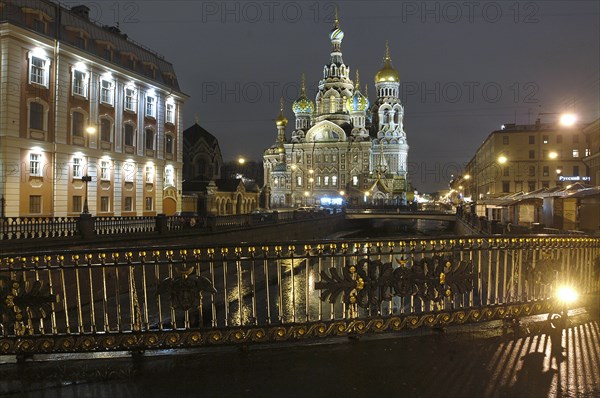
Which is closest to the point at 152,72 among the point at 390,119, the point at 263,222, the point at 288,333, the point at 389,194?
the point at 263,222

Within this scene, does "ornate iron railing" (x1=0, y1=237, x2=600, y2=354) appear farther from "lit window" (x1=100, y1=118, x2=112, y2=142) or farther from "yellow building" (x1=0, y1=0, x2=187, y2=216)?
"lit window" (x1=100, y1=118, x2=112, y2=142)

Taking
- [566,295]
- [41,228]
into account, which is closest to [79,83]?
[41,228]

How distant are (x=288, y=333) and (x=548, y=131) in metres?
72.6

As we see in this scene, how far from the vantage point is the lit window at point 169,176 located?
41200 millimetres

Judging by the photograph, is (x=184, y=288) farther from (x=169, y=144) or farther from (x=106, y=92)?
(x=169, y=144)

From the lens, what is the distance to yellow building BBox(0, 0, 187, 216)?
25.6m

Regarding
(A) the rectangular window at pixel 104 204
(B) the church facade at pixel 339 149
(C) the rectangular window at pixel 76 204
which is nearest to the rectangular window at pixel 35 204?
(C) the rectangular window at pixel 76 204

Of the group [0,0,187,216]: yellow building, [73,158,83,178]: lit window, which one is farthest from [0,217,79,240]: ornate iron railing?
[73,158,83,178]: lit window

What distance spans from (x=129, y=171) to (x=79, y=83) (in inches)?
305

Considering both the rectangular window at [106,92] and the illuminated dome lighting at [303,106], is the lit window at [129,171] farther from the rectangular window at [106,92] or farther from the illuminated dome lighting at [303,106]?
the illuminated dome lighting at [303,106]

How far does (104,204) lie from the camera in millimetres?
33156

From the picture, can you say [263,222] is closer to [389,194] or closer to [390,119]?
[389,194]

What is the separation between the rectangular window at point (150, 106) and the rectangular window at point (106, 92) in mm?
4761

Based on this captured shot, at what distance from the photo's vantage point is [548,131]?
223 feet
